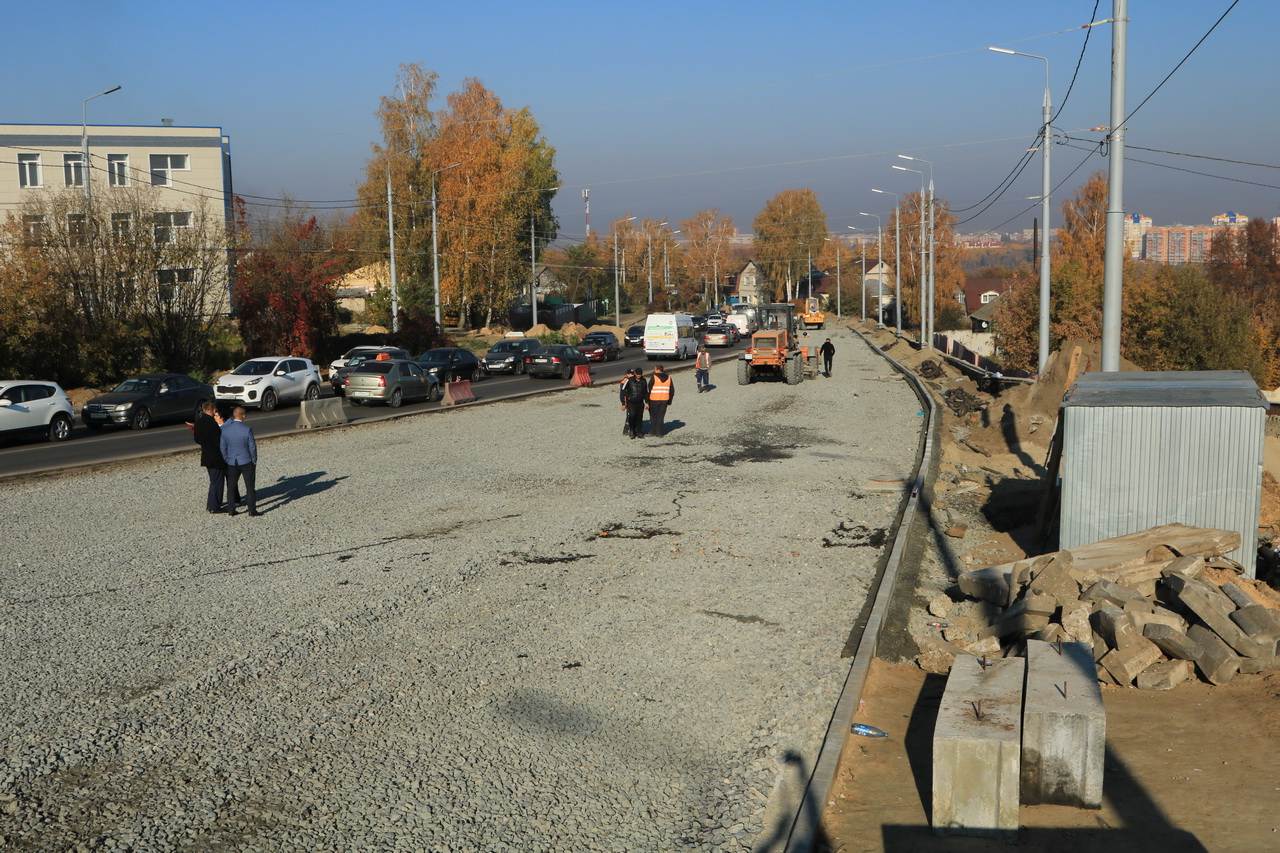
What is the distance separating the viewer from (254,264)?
4716 cm

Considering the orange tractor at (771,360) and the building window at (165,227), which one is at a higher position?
the building window at (165,227)

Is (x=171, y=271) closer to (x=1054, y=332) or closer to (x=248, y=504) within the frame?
(x=248, y=504)

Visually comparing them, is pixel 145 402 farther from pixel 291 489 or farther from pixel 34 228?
pixel 34 228

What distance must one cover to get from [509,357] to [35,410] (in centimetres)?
2402

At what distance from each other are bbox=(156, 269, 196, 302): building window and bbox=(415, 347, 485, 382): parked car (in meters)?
9.12

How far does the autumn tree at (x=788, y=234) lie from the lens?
509ft

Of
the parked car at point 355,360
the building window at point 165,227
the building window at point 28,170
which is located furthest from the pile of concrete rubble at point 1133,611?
the building window at point 28,170

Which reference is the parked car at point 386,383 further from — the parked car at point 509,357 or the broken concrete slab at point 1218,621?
the broken concrete slab at point 1218,621

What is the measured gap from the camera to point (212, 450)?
1617 cm

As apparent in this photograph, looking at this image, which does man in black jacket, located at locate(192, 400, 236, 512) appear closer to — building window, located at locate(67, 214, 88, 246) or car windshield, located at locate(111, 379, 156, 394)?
car windshield, located at locate(111, 379, 156, 394)

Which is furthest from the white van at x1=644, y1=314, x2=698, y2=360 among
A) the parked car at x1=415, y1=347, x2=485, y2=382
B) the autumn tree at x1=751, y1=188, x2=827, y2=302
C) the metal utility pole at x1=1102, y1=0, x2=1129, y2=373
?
the autumn tree at x1=751, y1=188, x2=827, y2=302

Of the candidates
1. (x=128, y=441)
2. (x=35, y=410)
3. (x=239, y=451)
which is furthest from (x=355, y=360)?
(x=239, y=451)

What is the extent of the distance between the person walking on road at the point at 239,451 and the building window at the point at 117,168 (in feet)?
170

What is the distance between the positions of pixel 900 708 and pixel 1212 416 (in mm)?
5268
